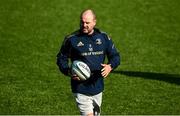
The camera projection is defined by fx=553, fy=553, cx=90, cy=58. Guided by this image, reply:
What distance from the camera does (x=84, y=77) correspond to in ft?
35.0

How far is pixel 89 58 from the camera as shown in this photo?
10695mm

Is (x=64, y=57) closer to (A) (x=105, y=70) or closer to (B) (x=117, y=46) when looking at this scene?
(A) (x=105, y=70)

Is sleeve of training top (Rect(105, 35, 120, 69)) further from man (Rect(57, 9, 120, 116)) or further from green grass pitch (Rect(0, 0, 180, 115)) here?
green grass pitch (Rect(0, 0, 180, 115))

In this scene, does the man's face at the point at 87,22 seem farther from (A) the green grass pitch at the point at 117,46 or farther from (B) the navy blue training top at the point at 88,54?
(A) the green grass pitch at the point at 117,46

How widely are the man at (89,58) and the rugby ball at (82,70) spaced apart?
0.08 meters

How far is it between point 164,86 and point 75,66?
777 centimetres

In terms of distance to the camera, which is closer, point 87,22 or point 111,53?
point 87,22

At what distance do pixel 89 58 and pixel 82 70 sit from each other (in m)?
0.34

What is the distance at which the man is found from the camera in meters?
10.7

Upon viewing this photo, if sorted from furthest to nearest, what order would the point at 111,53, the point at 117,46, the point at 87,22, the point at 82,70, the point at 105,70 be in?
the point at 117,46
the point at 111,53
the point at 105,70
the point at 82,70
the point at 87,22

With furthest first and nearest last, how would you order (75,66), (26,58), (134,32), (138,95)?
1. (134,32)
2. (26,58)
3. (138,95)
4. (75,66)

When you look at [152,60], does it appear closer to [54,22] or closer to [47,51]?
[47,51]

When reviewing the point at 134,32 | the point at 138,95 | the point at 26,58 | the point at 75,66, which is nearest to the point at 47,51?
the point at 26,58

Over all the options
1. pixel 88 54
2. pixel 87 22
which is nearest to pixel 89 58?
pixel 88 54
